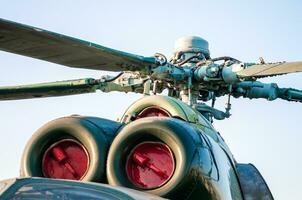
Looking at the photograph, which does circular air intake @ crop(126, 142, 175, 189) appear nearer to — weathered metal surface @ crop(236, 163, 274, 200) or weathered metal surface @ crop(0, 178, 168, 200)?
weathered metal surface @ crop(0, 178, 168, 200)

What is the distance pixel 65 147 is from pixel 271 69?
3.24 metres

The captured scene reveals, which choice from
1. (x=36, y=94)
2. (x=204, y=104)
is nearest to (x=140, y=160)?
(x=36, y=94)

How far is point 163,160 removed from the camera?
236 inches

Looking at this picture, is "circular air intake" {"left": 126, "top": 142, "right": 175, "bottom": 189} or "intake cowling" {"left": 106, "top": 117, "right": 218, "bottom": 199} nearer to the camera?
"intake cowling" {"left": 106, "top": 117, "right": 218, "bottom": 199}

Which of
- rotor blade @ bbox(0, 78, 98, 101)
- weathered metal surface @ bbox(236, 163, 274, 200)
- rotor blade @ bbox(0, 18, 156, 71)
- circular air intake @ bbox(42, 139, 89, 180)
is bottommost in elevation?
weathered metal surface @ bbox(236, 163, 274, 200)

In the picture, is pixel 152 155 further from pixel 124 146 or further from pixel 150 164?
pixel 124 146

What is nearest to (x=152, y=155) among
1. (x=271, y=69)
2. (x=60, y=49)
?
(x=60, y=49)

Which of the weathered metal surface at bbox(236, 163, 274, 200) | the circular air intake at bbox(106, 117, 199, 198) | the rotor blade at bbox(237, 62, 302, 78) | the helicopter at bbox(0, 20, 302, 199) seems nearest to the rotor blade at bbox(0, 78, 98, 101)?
the helicopter at bbox(0, 20, 302, 199)

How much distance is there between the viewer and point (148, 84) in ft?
32.0

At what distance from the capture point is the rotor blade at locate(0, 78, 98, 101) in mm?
8586

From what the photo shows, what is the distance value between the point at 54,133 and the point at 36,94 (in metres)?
2.97

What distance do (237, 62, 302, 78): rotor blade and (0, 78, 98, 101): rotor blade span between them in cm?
222

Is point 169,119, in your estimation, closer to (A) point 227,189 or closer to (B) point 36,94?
(A) point 227,189

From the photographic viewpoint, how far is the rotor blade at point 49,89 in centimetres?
859
